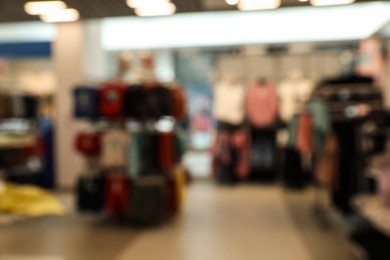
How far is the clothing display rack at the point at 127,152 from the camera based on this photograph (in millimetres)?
5914

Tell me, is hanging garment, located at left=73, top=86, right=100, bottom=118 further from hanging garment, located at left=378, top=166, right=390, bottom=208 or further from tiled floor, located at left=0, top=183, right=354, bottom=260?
hanging garment, located at left=378, top=166, right=390, bottom=208

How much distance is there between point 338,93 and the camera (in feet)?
21.0

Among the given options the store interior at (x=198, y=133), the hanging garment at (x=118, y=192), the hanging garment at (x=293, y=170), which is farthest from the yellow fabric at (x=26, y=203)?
the hanging garment at (x=293, y=170)

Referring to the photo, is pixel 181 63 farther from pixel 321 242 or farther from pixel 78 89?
pixel 321 242

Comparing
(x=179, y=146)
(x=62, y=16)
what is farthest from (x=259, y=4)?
(x=179, y=146)

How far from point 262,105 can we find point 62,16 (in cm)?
657

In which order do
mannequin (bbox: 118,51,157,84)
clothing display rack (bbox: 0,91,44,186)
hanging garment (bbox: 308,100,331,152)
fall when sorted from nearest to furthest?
1. hanging garment (bbox: 308,100,331,152)
2. clothing display rack (bbox: 0,91,44,186)
3. mannequin (bbox: 118,51,157,84)

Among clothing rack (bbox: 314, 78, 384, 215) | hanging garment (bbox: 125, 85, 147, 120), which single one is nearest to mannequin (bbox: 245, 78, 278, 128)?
clothing rack (bbox: 314, 78, 384, 215)

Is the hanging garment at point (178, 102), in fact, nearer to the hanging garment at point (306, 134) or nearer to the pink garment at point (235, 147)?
the hanging garment at point (306, 134)

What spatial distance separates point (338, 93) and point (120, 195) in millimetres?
3130

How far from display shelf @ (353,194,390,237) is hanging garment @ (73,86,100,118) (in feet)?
11.0

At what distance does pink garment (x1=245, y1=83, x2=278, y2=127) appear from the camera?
9.48 m

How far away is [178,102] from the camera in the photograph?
654 centimetres

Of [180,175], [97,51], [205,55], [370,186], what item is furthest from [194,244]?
[205,55]
